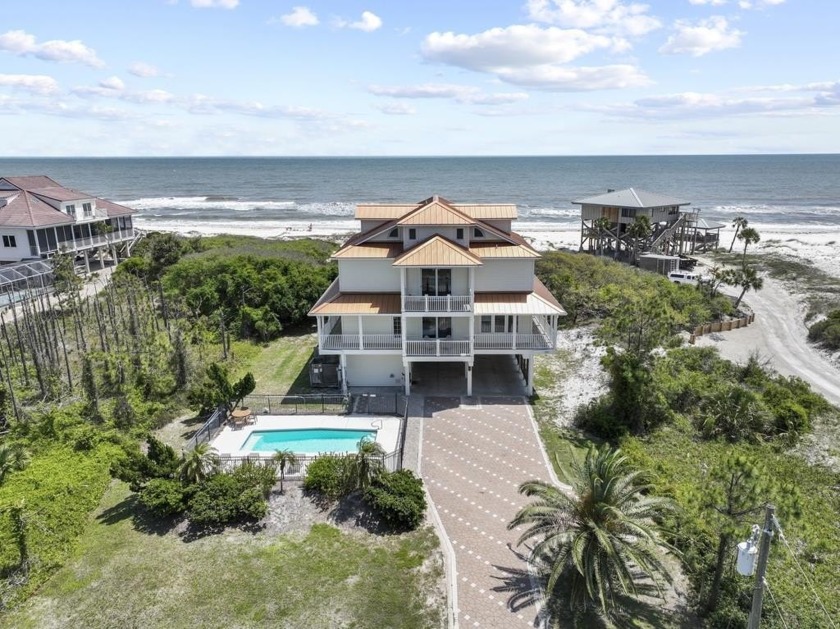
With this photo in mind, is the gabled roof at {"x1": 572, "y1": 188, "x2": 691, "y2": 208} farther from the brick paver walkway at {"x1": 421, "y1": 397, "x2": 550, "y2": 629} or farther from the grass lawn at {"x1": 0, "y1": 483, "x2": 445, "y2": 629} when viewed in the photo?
the grass lawn at {"x1": 0, "y1": 483, "x2": 445, "y2": 629}

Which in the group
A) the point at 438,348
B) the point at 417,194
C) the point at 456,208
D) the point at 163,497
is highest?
the point at 456,208

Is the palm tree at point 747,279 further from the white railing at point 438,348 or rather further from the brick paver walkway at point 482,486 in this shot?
the white railing at point 438,348

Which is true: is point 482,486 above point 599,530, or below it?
below

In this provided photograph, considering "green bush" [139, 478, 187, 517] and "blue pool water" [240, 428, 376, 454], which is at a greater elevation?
"green bush" [139, 478, 187, 517]

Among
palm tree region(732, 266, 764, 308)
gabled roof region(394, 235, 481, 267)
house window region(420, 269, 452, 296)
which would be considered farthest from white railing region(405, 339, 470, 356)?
palm tree region(732, 266, 764, 308)

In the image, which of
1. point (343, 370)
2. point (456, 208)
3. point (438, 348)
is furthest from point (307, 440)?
point (456, 208)

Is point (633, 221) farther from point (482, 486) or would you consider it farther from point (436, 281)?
point (482, 486)
